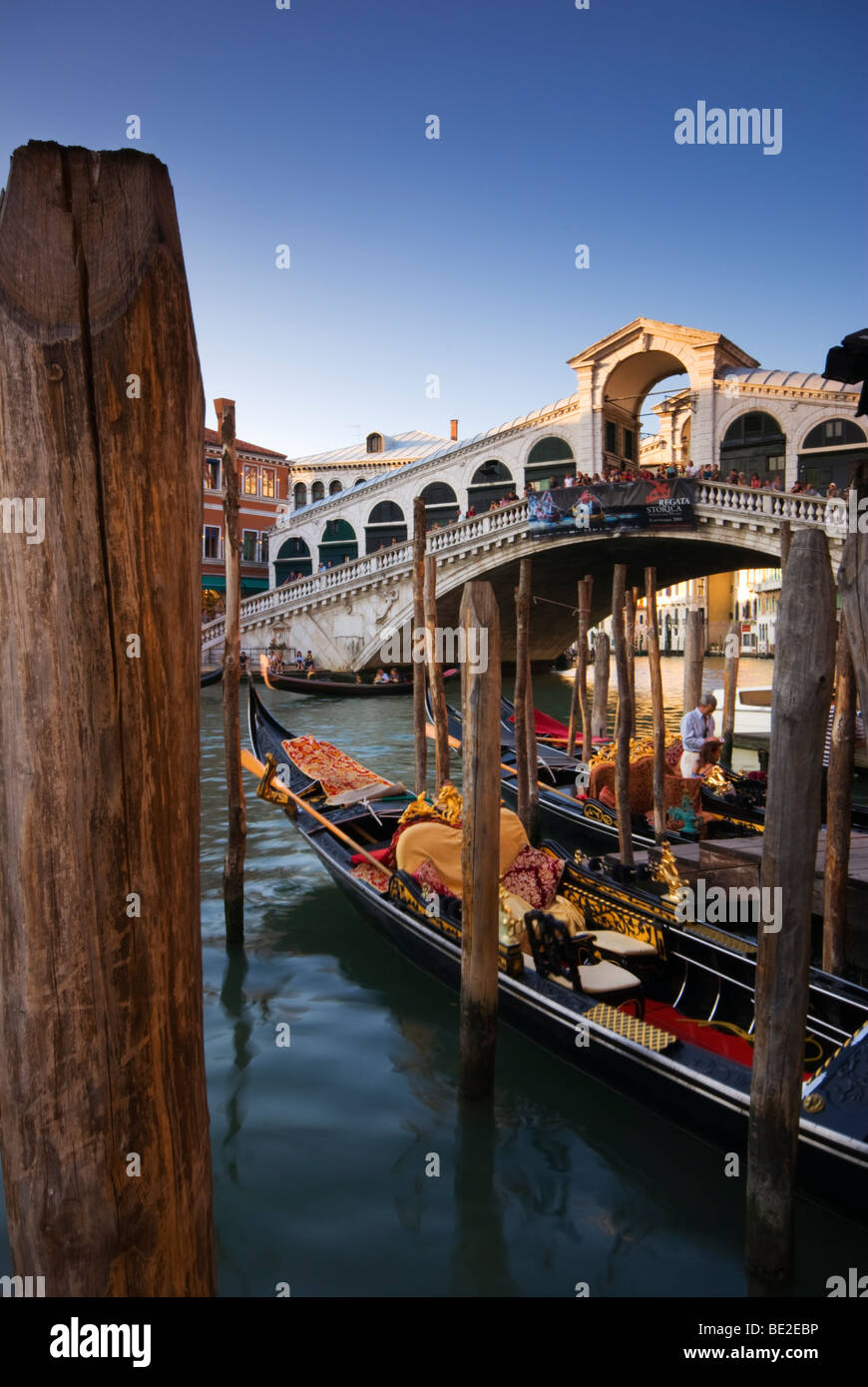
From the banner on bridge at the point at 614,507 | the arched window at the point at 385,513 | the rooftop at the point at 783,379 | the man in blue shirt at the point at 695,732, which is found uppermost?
the rooftop at the point at 783,379

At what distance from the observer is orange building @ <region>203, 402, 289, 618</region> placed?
25953 mm

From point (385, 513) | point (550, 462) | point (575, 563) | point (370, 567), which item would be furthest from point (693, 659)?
point (385, 513)

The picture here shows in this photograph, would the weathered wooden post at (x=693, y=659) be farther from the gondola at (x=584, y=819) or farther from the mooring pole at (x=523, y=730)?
the mooring pole at (x=523, y=730)

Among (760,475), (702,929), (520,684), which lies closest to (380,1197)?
(702,929)

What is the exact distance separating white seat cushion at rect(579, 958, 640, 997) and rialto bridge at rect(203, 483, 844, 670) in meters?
13.3

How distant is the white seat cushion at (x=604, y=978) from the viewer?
342 cm

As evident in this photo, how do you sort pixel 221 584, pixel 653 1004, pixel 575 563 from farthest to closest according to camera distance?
1. pixel 221 584
2. pixel 575 563
3. pixel 653 1004

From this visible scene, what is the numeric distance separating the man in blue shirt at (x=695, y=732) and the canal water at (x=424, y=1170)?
3363mm

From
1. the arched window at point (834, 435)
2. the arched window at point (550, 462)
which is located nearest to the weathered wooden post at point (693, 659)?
the arched window at point (834, 435)

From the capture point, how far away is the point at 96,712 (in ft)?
2.97

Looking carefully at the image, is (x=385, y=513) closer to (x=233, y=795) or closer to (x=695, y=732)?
(x=695, y=732)

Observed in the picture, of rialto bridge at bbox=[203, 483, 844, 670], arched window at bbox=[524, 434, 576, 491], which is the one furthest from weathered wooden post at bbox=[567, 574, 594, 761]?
arched window at bbox=[524, 434, 576, 491]

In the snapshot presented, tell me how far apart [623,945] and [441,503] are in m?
21.4

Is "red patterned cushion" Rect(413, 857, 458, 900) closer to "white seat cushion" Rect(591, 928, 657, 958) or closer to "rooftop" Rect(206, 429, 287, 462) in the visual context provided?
"white seat cushion" Rect(591, 928, 657, 958)
